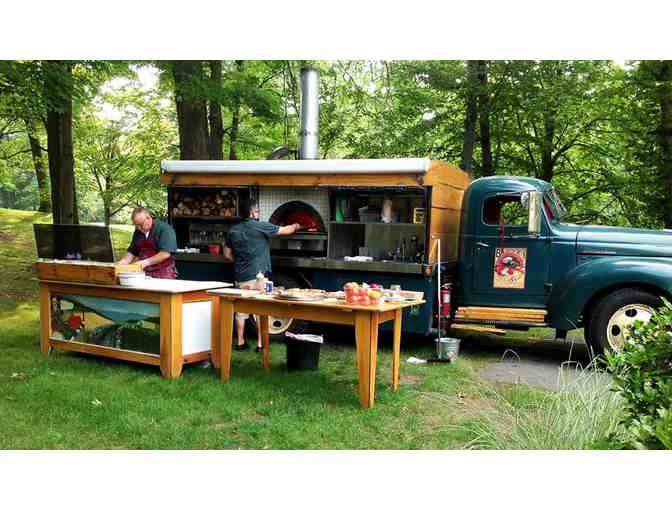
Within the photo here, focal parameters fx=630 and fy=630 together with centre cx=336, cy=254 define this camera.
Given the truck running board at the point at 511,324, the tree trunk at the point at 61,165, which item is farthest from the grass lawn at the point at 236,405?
the tree trunk at the point at 61,165

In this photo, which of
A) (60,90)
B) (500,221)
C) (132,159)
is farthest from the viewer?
(132,159)

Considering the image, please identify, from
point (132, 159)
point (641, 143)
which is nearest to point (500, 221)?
point (641, 143)

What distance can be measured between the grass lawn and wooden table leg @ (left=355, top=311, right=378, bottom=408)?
0.14 metres

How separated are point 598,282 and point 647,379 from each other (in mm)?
3971

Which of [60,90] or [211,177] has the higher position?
[60,90]

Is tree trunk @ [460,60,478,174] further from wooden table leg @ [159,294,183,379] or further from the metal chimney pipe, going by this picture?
wooden table leg @ [159,294,183,379]

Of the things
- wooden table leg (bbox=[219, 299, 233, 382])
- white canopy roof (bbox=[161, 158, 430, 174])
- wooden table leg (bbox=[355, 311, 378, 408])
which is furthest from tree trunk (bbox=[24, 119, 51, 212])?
wooden table leg (bbox=[355, 311, 378, 408])

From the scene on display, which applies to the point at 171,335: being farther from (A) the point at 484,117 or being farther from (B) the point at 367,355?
(A) the point at 484,117

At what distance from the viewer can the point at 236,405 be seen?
5.28 meters

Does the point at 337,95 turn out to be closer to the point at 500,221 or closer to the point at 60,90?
the point at 60,90

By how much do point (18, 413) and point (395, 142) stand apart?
34.5 ft

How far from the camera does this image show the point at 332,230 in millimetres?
8641

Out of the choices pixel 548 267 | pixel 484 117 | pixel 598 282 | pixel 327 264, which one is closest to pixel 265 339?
pixel 327 264

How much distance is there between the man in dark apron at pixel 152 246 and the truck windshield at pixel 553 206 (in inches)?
173
